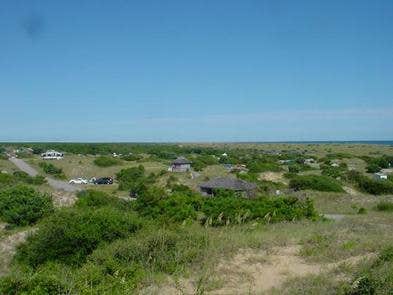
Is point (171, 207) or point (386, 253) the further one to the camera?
point (171, 207)

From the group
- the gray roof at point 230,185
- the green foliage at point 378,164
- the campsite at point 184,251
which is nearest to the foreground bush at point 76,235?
the campsite at point 184,251

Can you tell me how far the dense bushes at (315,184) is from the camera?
48719mm

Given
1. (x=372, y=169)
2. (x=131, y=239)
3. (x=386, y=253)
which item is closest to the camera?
(x=386, y=253)

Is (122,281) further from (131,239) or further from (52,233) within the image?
(52,233)

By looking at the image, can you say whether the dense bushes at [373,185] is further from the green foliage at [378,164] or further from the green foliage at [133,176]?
the green foliage at [133,176]

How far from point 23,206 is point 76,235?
1237 centimetres

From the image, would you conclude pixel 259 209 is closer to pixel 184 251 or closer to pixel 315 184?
pixel 184 251

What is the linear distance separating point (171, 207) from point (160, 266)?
1371 centimetres

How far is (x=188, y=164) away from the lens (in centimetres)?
7000

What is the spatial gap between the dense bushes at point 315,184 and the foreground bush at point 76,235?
33.2 m

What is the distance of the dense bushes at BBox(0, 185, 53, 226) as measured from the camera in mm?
28344

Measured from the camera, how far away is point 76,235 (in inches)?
688

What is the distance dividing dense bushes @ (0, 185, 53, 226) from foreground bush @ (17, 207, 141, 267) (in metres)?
10.0

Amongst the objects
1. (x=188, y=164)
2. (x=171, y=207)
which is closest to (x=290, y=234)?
(x=171, y=207)
